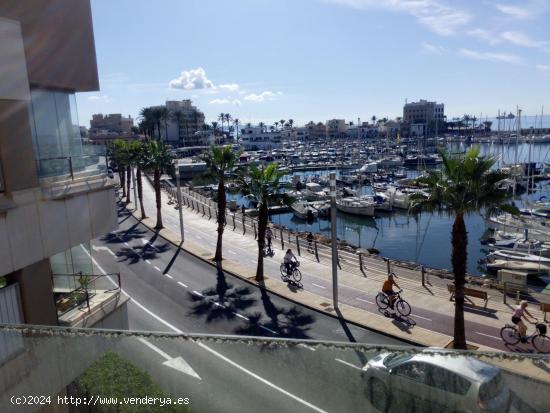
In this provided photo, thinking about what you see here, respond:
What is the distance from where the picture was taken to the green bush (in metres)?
4.01

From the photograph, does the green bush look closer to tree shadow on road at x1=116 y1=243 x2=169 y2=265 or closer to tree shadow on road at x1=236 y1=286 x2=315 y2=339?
tree shadow on road at x1=236 y1=286 x2=315 y2=339

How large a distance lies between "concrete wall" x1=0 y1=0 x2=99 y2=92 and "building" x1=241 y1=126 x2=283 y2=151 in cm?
16668

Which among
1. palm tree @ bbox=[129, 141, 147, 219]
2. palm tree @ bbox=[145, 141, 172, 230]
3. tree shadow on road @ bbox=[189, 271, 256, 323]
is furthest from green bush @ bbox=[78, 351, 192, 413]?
palm tree @ bbox=[129, 141, 147, 219]

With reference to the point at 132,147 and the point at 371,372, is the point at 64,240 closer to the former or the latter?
the point at 371,372

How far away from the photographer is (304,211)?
62000 mm

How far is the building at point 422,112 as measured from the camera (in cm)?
18800

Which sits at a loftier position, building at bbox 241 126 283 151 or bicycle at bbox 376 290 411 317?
building at bbox 241 126 283 151

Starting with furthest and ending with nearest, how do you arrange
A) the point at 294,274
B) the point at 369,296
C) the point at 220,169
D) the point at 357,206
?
the point at 357,206 < the point at 220,169 < the point at 294,274 < the point at 369,296

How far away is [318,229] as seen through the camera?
57.8 m

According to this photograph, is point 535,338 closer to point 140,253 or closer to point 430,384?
point 430,384

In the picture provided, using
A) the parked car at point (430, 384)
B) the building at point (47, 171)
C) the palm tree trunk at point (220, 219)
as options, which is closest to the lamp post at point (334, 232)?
the palm tree trunk at point (220, 219)

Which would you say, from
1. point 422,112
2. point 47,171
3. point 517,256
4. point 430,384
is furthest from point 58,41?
point 422,112

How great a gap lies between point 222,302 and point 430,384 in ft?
60.3

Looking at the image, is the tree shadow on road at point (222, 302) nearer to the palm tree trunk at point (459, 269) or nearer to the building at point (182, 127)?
the palm tree trunk at point (459, 269)
